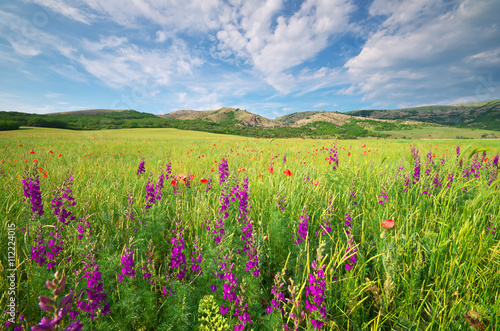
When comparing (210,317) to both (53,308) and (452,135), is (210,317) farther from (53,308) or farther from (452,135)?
(452,135)

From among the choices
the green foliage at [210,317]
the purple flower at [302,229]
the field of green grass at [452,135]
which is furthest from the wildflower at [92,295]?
the field of green grass at [452,135]

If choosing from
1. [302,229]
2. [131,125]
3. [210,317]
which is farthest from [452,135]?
[131,125]

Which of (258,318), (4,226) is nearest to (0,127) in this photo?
(4,226)

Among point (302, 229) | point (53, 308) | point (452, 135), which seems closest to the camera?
point (53, 308)

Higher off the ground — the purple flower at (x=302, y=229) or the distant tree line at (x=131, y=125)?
the distant tree line at (x=131, y=125)

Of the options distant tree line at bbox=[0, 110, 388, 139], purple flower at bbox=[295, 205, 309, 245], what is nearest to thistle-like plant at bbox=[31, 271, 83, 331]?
purple flower at bbox=[295, 205, 309, 245]

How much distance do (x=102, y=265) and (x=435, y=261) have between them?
120 inches

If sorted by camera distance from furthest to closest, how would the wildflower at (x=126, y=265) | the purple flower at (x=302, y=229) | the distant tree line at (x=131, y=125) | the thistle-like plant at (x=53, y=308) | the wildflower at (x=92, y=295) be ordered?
the distant tree line at (x=131, y=125), the purple flower at (x=302, y=229), the wildflower at (x=126, y=265), the wildflower at (x=92, y=295), the thistle-like plant at (x=53, y=308)

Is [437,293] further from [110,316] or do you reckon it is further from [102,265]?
[102,265]

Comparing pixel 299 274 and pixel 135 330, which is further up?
pixel 299 274

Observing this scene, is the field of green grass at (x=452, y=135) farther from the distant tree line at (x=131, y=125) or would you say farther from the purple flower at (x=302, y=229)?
the purple flower at (x=302, y=229)

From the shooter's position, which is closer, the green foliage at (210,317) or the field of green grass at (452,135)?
the green foliage at (210,317)

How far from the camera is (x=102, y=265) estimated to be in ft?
5.67

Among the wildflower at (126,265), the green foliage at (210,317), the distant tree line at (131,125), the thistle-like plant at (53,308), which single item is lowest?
the green foliage at (210,317)
